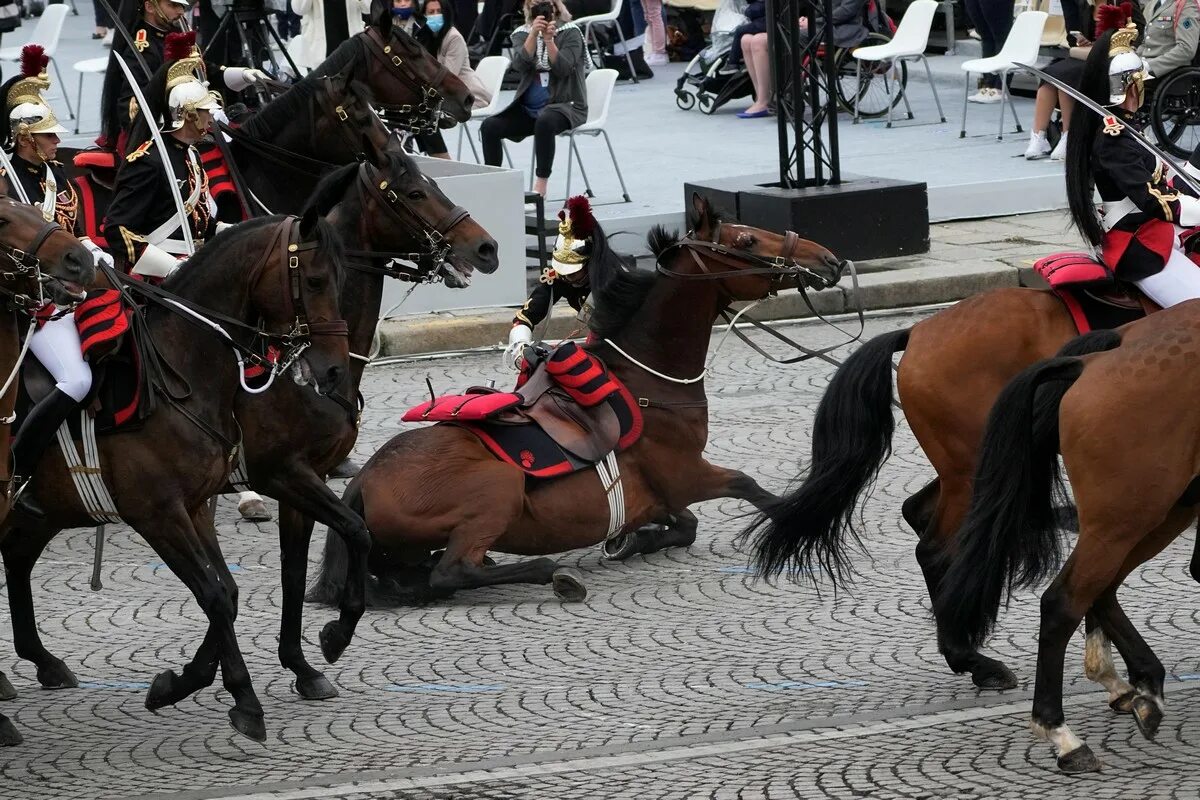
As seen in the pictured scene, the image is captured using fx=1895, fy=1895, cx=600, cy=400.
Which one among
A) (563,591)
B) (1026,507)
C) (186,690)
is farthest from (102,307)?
(1026,507)

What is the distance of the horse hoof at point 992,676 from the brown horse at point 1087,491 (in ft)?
1.40

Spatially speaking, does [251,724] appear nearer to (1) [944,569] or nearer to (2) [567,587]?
(2) [567,587]

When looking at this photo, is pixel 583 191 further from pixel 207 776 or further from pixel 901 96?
pixel 207 776

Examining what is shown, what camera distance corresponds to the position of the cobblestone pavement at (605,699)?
19.0ft

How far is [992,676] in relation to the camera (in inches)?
254

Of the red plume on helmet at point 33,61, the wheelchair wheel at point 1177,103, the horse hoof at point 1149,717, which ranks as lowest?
the wheelchair wheel at point 1177,103

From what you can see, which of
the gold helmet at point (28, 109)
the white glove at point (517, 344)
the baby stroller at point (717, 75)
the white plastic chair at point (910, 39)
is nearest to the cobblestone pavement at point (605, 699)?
the white glove at point (517, 344)

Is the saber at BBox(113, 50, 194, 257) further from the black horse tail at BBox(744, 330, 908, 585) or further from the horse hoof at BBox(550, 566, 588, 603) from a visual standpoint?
the black horse tail at BBox(744, 330, 908, 585)

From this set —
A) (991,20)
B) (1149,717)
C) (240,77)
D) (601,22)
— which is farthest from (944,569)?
(601,22)

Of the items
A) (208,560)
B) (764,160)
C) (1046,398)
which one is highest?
(1046,398)

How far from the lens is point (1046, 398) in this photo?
5914mm

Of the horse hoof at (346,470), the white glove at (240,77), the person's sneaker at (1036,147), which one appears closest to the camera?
the horse hoof at (346,470)

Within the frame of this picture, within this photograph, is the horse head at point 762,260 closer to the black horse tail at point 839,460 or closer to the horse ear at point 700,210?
the horse ear at point 700,210

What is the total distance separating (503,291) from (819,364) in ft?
8.09
